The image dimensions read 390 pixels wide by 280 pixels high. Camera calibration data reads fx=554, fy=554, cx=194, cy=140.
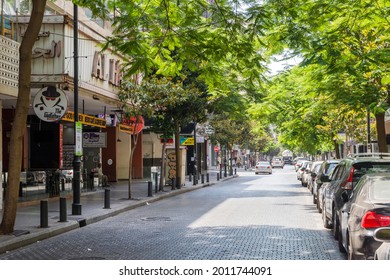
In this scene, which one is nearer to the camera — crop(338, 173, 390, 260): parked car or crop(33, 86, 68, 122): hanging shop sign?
crop(338, 173, 390, 260): parked car

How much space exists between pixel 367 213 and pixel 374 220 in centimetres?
14

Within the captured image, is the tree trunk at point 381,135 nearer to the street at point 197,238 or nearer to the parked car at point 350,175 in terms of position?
the street at point 197,238

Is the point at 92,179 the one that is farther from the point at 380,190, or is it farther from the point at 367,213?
the point at 367,213

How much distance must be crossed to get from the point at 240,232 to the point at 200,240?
1607 mm

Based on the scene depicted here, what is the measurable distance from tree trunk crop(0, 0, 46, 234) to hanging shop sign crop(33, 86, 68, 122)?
4.33 meters

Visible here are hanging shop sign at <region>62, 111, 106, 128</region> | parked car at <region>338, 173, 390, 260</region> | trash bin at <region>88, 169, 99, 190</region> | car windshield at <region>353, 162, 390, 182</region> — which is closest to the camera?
parked car at <region>338, 173, 390, 260</region>

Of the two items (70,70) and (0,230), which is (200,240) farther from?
(70,70)

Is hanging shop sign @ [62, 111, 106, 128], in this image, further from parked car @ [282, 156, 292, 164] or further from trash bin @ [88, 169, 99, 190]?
parked car @ [282, 156, 292, 164]

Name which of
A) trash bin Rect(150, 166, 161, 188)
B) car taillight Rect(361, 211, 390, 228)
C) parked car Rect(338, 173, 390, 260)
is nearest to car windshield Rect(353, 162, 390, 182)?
parked car Rect(338, 173, 390, 260)

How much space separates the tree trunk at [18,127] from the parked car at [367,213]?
7.30 meters

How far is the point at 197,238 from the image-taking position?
12.0 m

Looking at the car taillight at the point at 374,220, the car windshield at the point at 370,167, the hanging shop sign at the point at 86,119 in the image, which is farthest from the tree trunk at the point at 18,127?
the hanging shop sign at the point at 86,119

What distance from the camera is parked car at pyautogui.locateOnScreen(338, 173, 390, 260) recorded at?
7285mm

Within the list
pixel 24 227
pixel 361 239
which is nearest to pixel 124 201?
pixel 24 227
